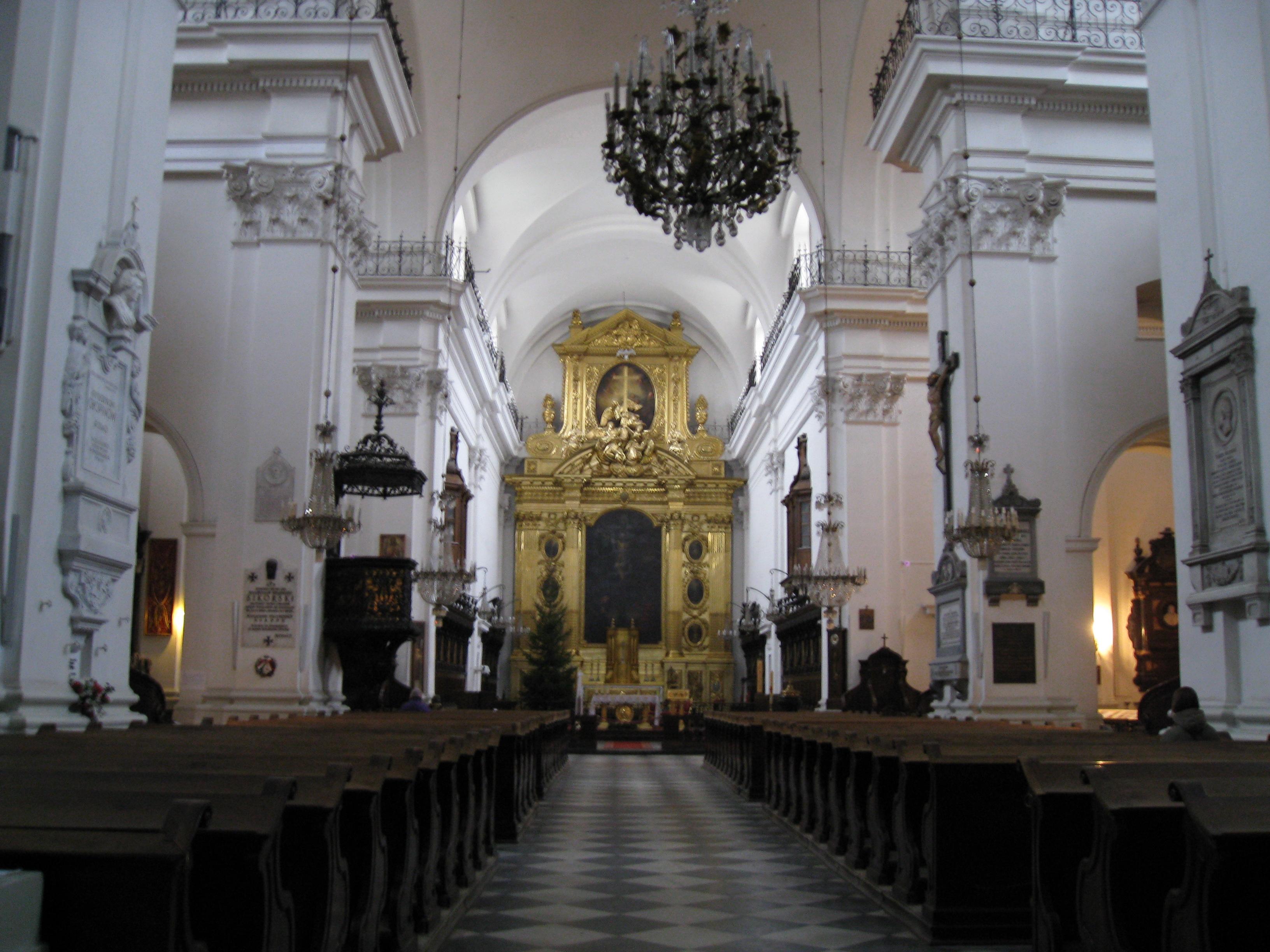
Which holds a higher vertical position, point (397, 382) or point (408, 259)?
point (408, 259)

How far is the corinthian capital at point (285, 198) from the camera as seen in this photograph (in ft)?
36.6

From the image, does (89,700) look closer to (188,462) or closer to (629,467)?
(188,462)

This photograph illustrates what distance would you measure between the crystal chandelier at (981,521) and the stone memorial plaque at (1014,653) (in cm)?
115

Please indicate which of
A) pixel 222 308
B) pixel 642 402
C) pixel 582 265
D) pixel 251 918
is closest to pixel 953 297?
pixel 222 308

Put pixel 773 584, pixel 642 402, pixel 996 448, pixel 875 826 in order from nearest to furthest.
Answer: pixel 875 826 < pixel 996 448 < pixel 773 584 < pixel 642 402

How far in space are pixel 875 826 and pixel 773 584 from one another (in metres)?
18.9

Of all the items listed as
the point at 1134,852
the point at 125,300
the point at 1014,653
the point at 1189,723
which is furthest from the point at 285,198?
the point at 1134,852

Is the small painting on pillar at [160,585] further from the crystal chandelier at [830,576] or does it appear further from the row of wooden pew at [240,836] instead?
the row of wooden pew at [240,836]

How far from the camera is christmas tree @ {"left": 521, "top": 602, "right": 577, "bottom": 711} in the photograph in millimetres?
24781

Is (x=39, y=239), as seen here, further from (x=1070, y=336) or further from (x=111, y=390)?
(x=1070, y=336)

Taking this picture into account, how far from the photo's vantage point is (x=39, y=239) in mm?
6105

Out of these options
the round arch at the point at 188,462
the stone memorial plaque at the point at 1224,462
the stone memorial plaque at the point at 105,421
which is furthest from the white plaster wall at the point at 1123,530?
the stone memorial plaque at the point at 105,421

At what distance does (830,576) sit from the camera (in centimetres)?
1411

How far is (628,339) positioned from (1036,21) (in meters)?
19.7
